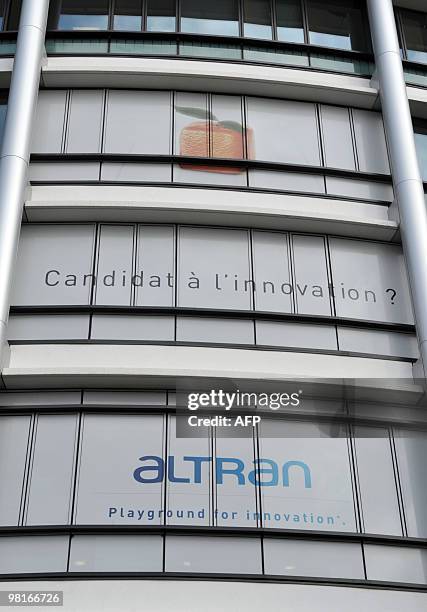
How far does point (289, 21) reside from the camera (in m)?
20.0

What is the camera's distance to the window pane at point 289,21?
1983 cm

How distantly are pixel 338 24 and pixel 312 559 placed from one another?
13054mm

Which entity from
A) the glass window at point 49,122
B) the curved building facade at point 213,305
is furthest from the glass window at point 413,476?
the glass window at point 49,122

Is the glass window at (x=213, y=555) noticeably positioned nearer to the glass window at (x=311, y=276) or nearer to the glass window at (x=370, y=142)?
the glass window at (x=311, y=276)

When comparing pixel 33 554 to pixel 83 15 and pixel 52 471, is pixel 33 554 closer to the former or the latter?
pixel 52 471

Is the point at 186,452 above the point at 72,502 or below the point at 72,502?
above

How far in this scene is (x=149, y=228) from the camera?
16.8m

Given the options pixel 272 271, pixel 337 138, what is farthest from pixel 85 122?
pixel 337 138

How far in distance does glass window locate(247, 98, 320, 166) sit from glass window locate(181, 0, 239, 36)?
226cm

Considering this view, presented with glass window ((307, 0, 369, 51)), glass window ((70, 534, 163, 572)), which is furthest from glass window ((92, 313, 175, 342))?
glass window ((307, 0, 369, 51))

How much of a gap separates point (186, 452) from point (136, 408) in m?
1.23

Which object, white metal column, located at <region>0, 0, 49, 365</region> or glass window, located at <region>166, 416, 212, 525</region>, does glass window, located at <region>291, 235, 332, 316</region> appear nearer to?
glass window, located at <region>166, 416, 212, 525</region>

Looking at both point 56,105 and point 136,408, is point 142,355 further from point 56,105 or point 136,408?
point 56,105

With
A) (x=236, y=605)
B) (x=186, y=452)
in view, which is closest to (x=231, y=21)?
(x=186, y=452)
